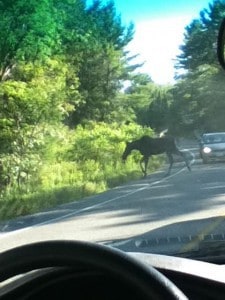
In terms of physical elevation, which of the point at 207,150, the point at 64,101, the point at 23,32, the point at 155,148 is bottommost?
the point at 207,150

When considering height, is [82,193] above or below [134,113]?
below

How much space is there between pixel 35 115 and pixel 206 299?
26.9 m

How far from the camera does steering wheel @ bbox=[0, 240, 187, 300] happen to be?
2.12 m

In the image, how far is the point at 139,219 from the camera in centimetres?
1455

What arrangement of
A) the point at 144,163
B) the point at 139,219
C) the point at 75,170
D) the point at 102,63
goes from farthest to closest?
the point at 102,63 < the point at 144,163 < the point at 75,170 < the point at 139,219

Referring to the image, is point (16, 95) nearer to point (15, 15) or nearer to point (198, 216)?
point (15, 15)

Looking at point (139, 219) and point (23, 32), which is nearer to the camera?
point (139, 219)

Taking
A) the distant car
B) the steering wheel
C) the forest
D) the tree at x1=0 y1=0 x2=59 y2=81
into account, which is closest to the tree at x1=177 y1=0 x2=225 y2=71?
the forest

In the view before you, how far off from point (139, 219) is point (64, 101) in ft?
66.3

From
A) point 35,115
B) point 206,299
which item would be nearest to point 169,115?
point 35,115

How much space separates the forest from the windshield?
5 cm

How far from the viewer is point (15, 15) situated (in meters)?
32.2

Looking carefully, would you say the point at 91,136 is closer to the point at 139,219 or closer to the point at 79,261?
the point at 139,219

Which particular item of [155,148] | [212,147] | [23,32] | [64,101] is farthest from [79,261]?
[64,101]
